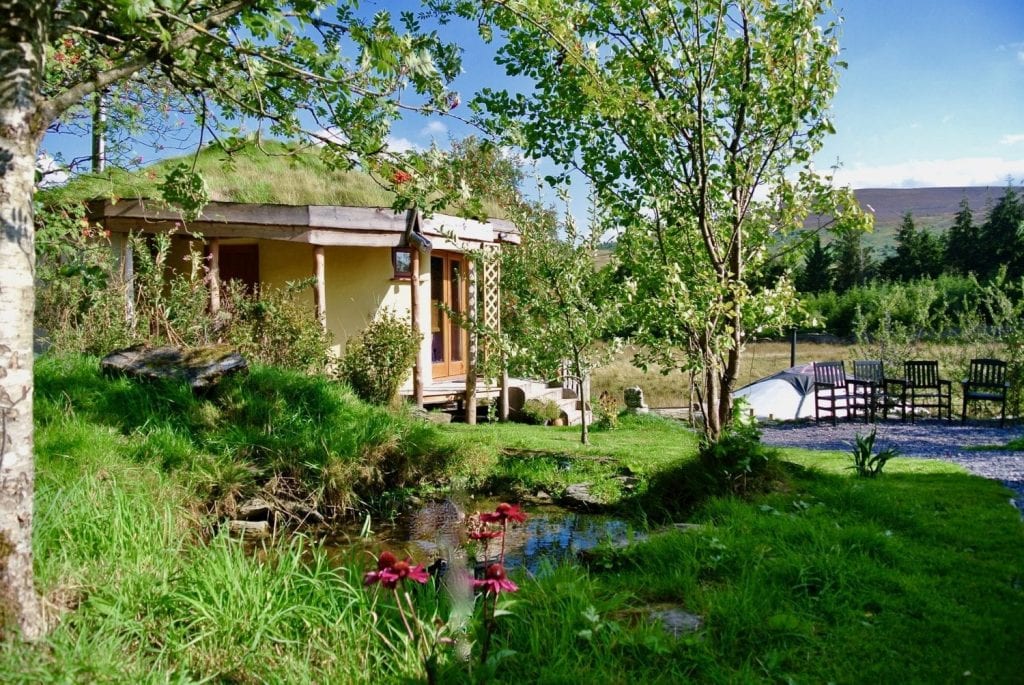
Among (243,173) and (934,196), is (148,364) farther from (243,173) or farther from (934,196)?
(934,196)

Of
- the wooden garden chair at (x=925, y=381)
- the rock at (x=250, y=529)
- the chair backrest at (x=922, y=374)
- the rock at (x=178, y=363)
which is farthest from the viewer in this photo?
the chair backrest at (x=922, y=374)

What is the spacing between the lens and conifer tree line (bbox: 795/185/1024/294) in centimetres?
2883

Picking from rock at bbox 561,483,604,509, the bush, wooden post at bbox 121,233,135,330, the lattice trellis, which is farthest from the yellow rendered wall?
rock at bbox 561,483,604,509

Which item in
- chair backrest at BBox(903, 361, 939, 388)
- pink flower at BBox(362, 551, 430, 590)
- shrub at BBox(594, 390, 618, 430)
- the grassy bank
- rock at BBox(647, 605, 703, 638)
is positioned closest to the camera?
pink flower at BBox(362, 551, 430, 590)

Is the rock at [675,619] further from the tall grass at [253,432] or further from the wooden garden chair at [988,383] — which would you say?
the wooden garden chair at [988,383]

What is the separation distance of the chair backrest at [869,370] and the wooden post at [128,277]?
11957 mm

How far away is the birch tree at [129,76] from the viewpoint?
2555 mm

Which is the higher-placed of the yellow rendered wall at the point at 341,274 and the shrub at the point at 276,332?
the yellow rendered wall at the point at 341,274

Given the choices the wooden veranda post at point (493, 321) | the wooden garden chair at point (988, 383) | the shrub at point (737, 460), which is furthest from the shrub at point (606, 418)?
the wooden garden chair at point (988, 383)

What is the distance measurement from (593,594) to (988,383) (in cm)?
1183

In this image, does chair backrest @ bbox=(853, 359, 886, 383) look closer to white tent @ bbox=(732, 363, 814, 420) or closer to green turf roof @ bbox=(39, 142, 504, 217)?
white tent @ bbox=(732, 363, 814, 420)

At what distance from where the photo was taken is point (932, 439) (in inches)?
428

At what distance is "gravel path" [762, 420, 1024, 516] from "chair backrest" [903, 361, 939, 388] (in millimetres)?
704

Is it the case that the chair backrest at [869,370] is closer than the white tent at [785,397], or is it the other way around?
the chair backrest at [869,370]
